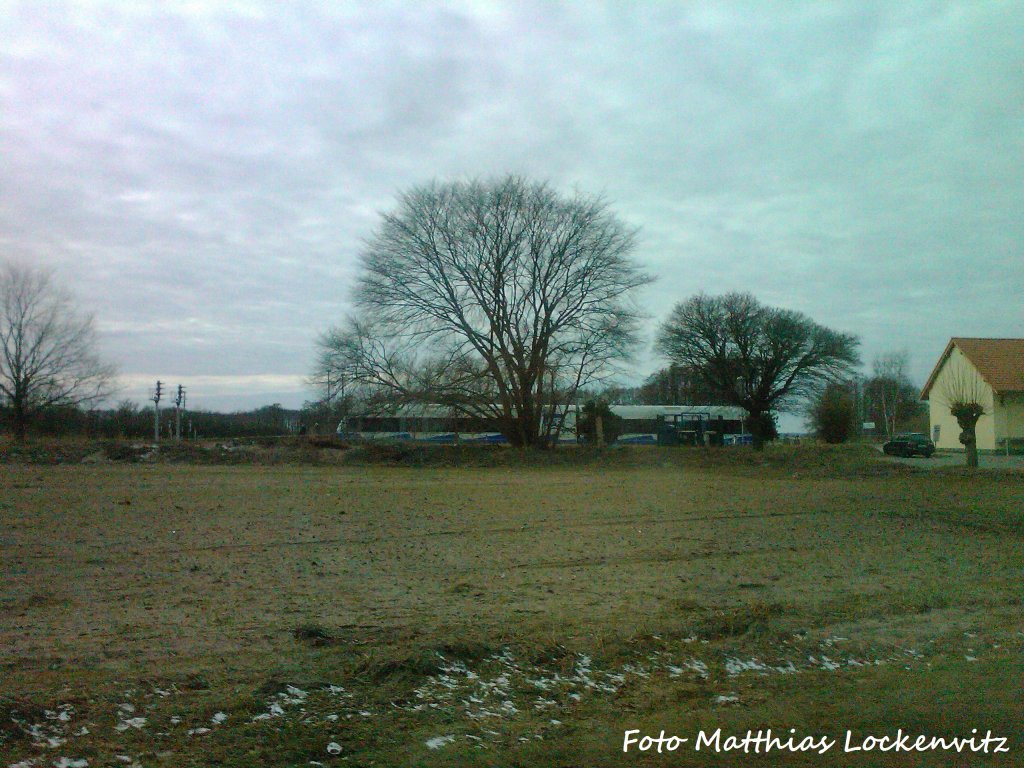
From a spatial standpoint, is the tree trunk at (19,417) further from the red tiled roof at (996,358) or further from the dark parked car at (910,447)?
the red tiled roof at (996,358)

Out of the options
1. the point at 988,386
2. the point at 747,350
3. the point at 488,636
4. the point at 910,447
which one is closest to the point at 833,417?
the point at 747,350

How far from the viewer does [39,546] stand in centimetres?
1214

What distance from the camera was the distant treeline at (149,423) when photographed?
185ft

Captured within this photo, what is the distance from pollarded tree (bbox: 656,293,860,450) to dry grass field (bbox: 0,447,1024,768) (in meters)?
47.5

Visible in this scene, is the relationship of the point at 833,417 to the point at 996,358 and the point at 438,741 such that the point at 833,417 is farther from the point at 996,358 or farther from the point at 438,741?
the point at 438,741

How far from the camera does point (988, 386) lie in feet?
152

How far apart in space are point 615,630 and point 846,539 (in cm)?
833

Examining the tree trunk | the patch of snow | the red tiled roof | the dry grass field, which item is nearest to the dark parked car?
the red tiled roof

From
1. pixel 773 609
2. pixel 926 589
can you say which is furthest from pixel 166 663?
pixel 926 589

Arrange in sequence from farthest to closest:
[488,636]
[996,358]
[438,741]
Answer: [996,358]
[488,636]
[438,741]

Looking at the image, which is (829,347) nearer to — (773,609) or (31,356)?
(31,356)

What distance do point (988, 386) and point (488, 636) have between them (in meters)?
47.0

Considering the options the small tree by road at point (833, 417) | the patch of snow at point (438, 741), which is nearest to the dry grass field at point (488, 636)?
the patch of snow at point (438, 741)

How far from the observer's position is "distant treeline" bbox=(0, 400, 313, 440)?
5641 centimetres
